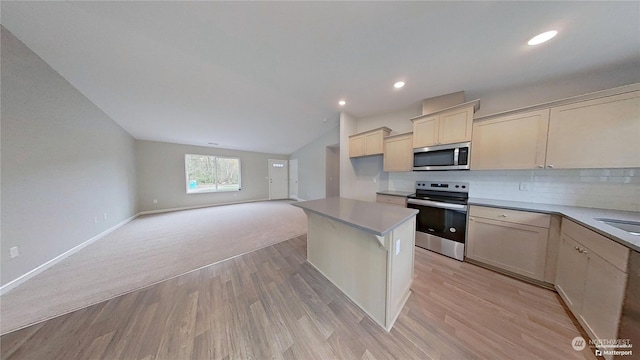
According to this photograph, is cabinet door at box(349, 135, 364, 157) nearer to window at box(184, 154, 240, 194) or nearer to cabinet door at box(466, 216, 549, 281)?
cabinet door at box(466, 216, 549, 281)

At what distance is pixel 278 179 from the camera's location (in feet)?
23.6

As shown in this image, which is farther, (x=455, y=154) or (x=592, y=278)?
(x=455, y=154)

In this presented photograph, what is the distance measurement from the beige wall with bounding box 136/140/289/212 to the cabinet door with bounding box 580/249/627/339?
736 centimetres

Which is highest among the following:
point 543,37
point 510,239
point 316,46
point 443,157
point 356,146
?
point 316,46

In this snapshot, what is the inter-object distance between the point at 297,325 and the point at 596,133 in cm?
346

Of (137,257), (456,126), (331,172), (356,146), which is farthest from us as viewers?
(331,172)

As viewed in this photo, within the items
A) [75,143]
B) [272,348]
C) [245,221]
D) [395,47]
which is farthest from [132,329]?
[395,47]

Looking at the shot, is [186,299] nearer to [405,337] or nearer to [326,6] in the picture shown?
[405,337]

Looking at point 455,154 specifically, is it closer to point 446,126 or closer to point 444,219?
point 446,126

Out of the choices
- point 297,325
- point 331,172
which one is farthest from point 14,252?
point 331,172

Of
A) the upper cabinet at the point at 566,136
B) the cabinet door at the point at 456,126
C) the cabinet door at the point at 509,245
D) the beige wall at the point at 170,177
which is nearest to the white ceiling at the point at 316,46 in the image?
the cabinet door at the point at 456,126

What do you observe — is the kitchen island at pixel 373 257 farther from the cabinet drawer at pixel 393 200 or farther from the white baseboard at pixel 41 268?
the white baseboard at pixel 41 268

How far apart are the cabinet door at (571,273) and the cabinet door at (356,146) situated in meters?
2.75

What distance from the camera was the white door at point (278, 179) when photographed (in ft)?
23.2
